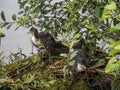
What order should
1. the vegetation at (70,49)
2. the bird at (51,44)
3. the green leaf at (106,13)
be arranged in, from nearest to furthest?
the green leaf at (106,13) < the vegetation at (70,49) < the bird at (51,44)

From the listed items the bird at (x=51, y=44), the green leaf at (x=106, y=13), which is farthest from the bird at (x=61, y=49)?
the green leaf at (x=106, y=13)

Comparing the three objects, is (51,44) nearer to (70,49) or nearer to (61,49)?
(61,49)

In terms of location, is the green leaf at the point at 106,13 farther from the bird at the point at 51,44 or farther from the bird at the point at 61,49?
the bird at the point at 51,44

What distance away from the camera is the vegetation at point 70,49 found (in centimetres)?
164

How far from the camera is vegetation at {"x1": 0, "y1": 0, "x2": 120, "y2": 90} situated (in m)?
1.64

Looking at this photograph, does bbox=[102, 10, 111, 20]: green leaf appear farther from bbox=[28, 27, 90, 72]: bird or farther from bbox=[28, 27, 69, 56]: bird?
bbox=[28, 27, 69, 56]: bird

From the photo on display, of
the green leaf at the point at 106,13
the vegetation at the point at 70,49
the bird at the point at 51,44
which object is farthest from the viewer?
the bird at the point at 51,44

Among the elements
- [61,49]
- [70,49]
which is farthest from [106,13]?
[61,49]

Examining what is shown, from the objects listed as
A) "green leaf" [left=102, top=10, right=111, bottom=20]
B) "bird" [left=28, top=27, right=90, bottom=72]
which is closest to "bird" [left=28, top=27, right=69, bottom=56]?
"bird" [left=28, top=27, right=90, bottom=72]

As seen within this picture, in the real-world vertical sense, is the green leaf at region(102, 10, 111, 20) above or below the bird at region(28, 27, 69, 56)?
above

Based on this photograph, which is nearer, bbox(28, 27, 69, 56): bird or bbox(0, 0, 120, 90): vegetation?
bbox(0, 0, 120, 90): vegetation

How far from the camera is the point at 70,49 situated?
1.69m

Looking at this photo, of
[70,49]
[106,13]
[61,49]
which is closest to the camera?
[106,13]

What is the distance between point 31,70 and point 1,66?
176 millimetres
